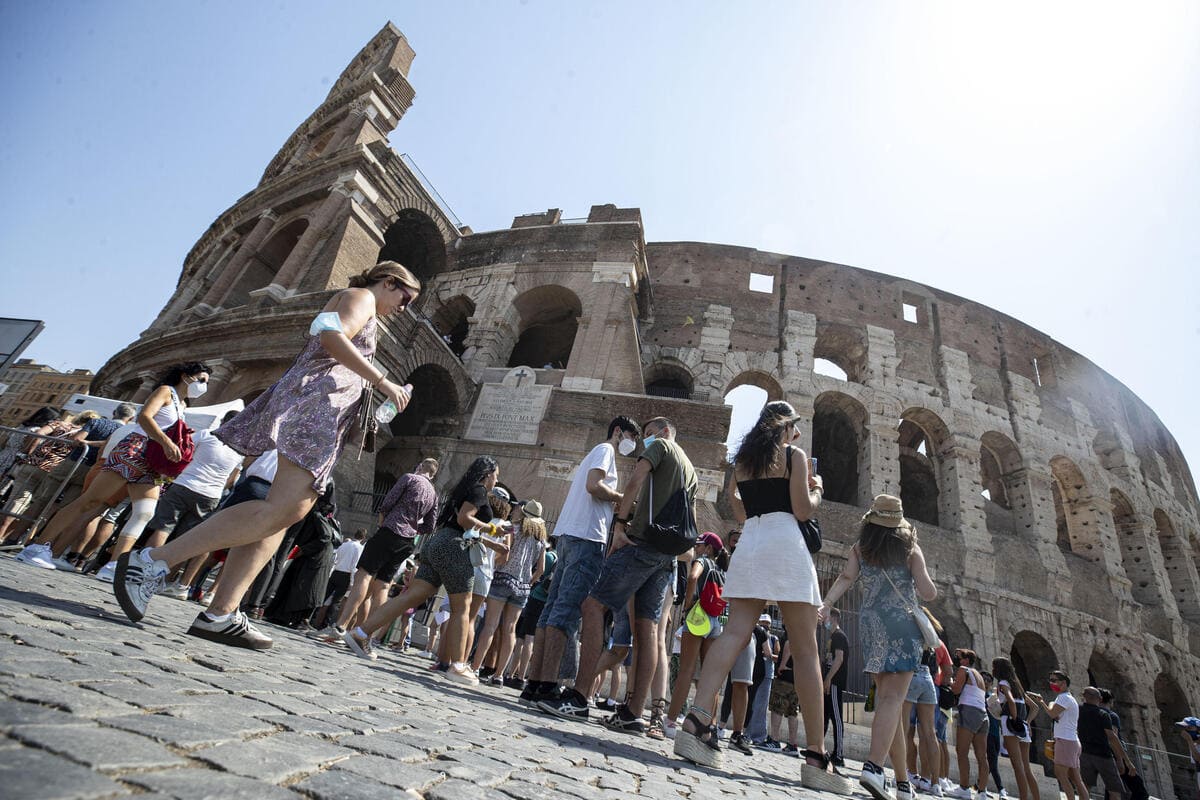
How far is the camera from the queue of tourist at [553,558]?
264cm

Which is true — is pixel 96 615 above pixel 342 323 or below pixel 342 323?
below

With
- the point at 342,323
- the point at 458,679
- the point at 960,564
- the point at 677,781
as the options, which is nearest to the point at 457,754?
the point at 677,781

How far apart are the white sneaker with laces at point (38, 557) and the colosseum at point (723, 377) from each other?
19.0ft

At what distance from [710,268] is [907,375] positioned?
6.42 m

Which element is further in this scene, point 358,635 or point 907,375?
point 907,375

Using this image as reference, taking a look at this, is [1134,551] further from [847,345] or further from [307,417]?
[307,417]

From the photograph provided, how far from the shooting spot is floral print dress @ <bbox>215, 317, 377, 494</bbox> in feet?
8.43

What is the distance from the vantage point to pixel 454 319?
663 inches

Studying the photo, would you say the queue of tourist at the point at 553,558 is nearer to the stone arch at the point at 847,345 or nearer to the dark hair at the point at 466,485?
the dark hair at the point at 466,485

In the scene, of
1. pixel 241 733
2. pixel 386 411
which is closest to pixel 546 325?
pixel 386 411

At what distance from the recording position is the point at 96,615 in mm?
2447

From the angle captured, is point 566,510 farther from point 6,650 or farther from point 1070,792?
point 1070,792

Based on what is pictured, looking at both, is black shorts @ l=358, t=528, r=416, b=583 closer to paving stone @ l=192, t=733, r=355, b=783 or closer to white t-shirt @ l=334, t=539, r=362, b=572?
white t-shirt @ l=334, t=539, r=362, b=572

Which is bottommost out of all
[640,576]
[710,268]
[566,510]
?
[640,576]
